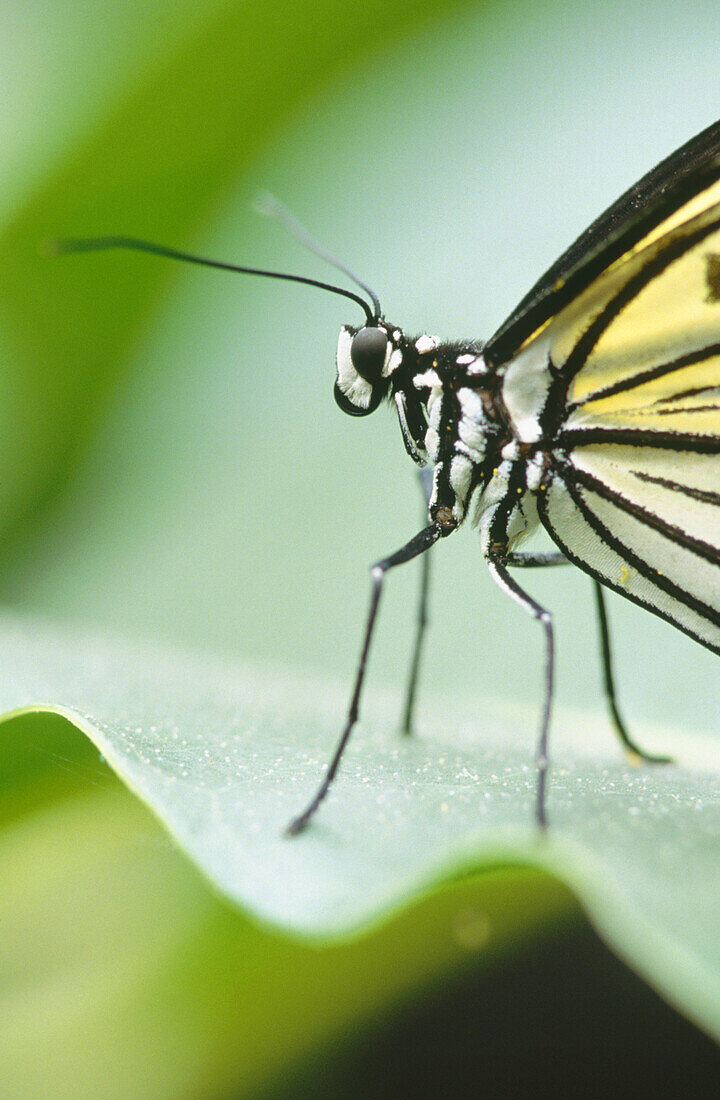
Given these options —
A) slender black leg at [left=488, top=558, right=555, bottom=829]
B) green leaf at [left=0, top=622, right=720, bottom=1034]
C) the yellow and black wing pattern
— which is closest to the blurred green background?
green leaf at [left=0, top=622, right=720, bottom=1034]

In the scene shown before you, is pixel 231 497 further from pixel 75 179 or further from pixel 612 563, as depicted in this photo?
pixel 612 563

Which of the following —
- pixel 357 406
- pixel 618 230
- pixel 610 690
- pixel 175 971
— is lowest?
pixel 175 971


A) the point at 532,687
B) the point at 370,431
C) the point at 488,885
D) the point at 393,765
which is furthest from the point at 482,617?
the point at 488,885

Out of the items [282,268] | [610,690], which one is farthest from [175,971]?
[282,268]

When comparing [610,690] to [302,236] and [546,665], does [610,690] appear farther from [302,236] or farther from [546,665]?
[302,236]

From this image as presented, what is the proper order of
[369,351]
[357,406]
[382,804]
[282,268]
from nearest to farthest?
[382,804]
[369,351]
[357,406]
[282,268]

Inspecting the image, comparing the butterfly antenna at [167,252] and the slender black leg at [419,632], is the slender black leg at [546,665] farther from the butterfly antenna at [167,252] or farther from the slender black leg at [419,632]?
the butterfly antenna at [167,252]
